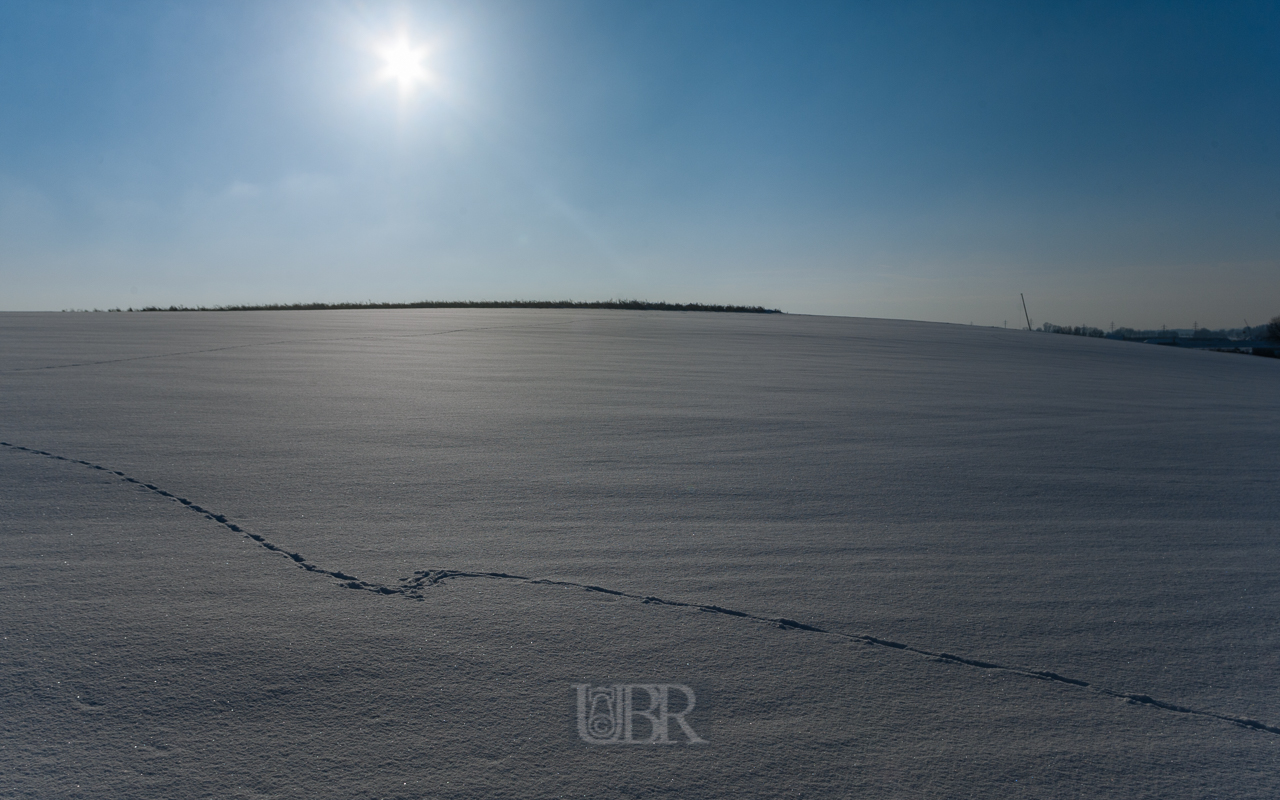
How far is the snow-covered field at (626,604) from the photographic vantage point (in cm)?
137

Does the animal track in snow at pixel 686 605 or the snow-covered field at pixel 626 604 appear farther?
the animal track in snow at pixel 686 605

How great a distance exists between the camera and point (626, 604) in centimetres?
195

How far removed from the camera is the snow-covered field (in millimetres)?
1365

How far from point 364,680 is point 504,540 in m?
0.86
